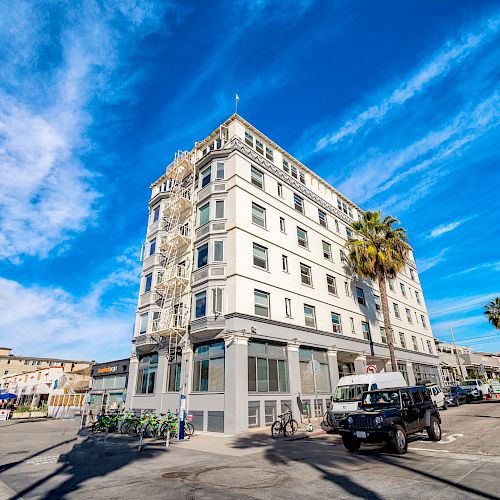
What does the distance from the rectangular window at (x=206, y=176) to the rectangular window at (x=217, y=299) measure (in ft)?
30.2

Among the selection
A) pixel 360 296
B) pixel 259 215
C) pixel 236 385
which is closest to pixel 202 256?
pixel 259 215

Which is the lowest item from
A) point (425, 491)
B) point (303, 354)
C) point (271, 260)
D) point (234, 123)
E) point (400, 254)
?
point (425, 491)

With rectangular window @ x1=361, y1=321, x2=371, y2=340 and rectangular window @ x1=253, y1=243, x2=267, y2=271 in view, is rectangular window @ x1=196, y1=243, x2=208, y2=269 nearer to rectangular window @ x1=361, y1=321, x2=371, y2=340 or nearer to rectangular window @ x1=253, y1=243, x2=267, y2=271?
rectangular window @ x1=253, y1=243, x2=267, y2=271

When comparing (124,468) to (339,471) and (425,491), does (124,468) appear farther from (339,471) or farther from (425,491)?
(425,491)

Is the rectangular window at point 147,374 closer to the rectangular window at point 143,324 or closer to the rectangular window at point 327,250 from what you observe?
the rectangular window at point 143,324

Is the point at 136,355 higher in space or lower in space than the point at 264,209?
lower

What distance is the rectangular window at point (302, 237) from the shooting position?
28.2 meters

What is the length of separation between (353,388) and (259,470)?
9784mm

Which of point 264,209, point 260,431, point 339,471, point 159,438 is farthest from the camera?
point 264,209

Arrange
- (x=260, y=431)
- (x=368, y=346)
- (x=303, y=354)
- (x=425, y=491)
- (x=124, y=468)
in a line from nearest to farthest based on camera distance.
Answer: (x=425, y=491) → (x=124, y=468) → (x=260, y=431) → (x=303, y=354) → (x=368, y=346)

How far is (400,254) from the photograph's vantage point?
1129 inches

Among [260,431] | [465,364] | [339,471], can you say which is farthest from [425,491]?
[465,364]

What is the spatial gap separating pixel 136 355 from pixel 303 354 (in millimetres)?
13611

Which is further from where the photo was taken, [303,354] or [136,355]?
[136,355]
